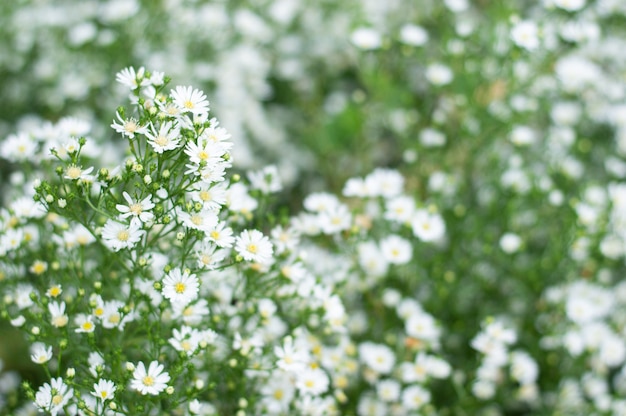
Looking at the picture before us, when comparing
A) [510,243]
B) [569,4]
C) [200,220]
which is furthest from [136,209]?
[569,4]

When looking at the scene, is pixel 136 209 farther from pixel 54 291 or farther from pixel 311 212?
pixel 311 212

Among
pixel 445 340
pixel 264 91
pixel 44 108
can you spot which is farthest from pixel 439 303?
pixel 44 108

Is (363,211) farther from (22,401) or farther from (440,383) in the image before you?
(22,401)

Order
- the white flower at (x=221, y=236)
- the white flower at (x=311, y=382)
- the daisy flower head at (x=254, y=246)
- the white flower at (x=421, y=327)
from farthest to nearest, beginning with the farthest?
the white flower at (x=421, y=327) < the white flower at (x=311, y=382) < the daisy flower head at (x=254, y=246) < the white flower at (x=221, y=236)

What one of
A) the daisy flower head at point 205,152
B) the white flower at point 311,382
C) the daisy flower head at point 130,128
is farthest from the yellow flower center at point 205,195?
the white flower at point 311,382

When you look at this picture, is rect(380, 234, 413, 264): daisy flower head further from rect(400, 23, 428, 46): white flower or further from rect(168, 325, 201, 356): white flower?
rect(400, 23, 428, 46): white flower

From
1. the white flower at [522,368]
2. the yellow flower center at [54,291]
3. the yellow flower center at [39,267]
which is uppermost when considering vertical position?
the white flower at [522,368]

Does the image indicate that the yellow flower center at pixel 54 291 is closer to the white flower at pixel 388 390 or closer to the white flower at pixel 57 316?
Result: the white flower at pixel 57 316

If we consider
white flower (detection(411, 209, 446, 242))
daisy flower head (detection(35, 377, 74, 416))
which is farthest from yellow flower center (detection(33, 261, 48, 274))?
white flower (detection(411, 209, 446, 242))
